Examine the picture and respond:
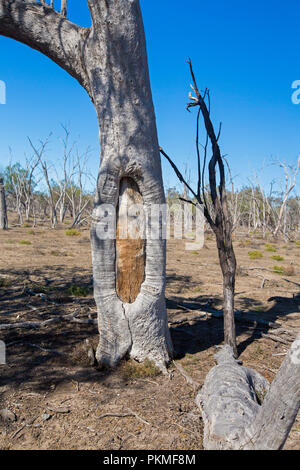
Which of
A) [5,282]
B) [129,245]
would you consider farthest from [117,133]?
[5,282]

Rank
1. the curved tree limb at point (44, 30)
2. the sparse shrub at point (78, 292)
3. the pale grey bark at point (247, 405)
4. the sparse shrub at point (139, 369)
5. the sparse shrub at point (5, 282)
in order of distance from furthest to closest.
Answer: the sparse shrub at point (5, 282)
the sparse shrub at point (78, 292)
the sparse shrub at point (139, 369)
the curved tree limb at point (44, 30)
the pale grey bark at point (247, 405)

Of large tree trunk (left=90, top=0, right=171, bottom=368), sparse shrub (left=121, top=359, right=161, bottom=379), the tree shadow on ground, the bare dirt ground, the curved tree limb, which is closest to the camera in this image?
the bare dirt ground

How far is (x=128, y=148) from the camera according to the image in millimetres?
2986

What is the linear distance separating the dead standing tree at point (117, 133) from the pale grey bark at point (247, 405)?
0.79 meters

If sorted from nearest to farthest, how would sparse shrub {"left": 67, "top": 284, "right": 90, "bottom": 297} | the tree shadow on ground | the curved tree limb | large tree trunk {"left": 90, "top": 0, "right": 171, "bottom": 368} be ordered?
large tree trunk {"left": 90, "top": 0, "right": 171, "bottom": 368}
the curved tree limb
the tree shadow on ground
sparse shrub {"left": 67, "top": 284, "right": 90, "bottom": 297}

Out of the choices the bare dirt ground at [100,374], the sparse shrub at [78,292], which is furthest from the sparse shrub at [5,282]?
the sparse shrub at [78,292]

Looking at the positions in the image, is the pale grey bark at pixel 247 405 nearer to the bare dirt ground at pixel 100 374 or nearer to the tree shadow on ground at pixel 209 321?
the bare dirt ground at pixel 100 374

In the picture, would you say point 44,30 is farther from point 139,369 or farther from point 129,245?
point 139,369

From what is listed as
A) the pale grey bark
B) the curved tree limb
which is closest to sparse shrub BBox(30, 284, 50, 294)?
the pale grey bark

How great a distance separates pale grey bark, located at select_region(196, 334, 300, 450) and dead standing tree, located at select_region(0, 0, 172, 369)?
793mm

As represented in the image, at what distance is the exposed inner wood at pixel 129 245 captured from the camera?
3174 millimetres

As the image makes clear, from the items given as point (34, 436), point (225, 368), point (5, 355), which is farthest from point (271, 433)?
point (5, 355)

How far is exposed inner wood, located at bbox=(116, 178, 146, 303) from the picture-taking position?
3174mm

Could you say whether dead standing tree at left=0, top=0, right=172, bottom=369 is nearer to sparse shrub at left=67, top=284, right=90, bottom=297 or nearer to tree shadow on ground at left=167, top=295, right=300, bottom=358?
tree shadow on ground at left=167, top=295, right=300, bottom=358
